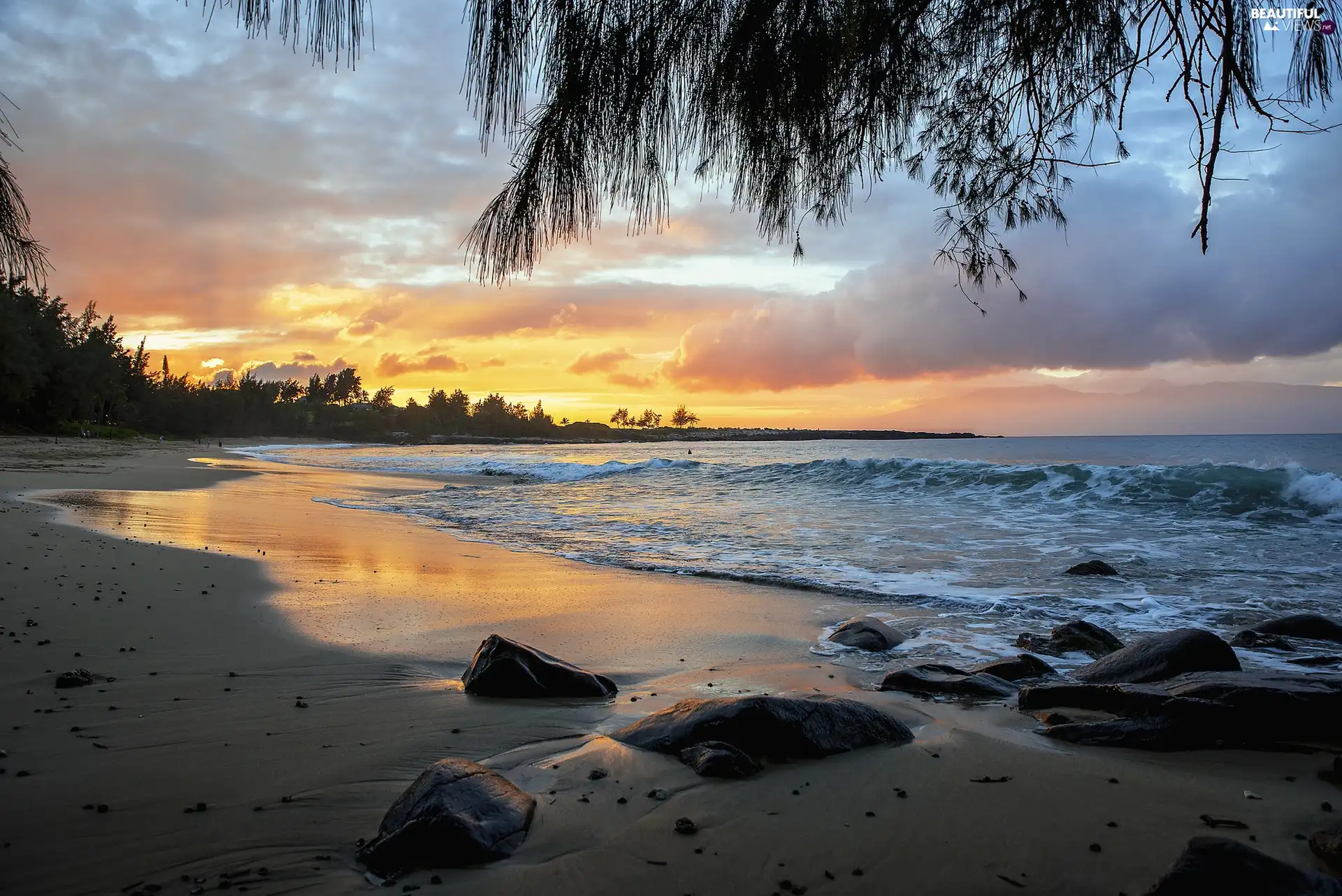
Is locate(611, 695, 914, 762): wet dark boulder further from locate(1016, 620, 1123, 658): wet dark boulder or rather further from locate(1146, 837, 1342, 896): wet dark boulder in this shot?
locate(1016, 620, 1123, 658): wet dark boulder

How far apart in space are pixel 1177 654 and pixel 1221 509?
13306mm

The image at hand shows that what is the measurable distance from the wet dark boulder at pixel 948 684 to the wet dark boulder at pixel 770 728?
820 millimetres

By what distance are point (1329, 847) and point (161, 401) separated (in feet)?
345

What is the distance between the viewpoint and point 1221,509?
578 inches

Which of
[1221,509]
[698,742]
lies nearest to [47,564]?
[698,742]

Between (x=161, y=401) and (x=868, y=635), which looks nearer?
(x=868, y=635)

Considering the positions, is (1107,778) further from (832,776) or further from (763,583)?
(763,583)

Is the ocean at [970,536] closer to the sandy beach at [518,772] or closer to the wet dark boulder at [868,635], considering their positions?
the wet dark boulder at [868,635]

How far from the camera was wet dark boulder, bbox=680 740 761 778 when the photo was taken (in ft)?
9.59

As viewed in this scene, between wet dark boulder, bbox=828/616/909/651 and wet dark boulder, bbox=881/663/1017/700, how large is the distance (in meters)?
0.88

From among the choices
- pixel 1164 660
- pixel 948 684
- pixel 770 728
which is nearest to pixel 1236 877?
pixel 770 728

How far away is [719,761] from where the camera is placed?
9.64 ft

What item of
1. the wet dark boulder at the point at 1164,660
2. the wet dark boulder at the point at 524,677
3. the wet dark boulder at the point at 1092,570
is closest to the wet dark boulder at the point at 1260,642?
the wet dark boulder at the point at 1164,660

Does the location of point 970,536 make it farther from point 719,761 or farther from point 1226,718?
point 719,761
